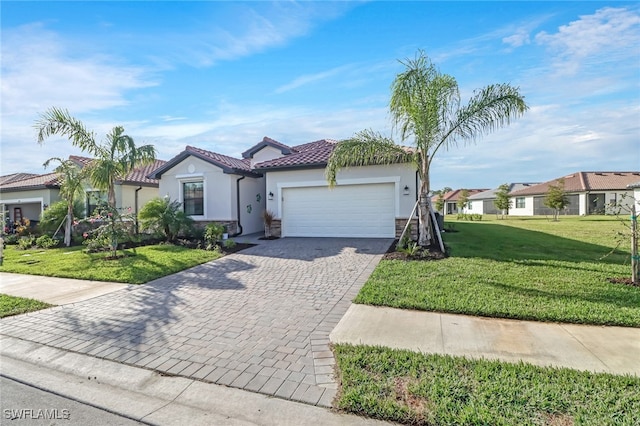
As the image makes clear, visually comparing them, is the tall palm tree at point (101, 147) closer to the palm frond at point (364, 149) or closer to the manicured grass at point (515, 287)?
the palm frond at point (364, 149)

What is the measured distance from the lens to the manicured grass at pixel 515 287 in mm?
5262

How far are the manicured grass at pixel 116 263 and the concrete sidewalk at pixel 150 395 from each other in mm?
4131

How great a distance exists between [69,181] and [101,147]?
2521 millimetres

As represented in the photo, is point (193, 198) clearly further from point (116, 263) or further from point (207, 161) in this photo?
point (116, 263)

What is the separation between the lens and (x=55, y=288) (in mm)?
7777

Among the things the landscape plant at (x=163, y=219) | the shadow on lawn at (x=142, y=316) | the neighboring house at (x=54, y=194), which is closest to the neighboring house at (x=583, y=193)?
the landscape plant at (x=163, y=219)

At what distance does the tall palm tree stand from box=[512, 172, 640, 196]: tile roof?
4417cm

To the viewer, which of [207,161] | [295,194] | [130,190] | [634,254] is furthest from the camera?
[130,190]

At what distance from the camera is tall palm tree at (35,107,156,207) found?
43.7 feet

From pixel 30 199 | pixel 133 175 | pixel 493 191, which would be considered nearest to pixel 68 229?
pixel 133 175

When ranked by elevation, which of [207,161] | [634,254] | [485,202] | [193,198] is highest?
[207,161]

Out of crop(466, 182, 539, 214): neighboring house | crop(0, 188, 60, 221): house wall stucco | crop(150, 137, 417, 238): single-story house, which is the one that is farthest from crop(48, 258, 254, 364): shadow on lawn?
crop(466, 182, 539, 214): neighboring house

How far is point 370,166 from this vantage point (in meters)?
13.5

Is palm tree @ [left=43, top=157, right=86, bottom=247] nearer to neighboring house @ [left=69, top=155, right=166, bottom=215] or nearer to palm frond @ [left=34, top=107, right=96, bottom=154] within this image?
palm frond @ [left=34, top=107, right=96, bottom=154]
